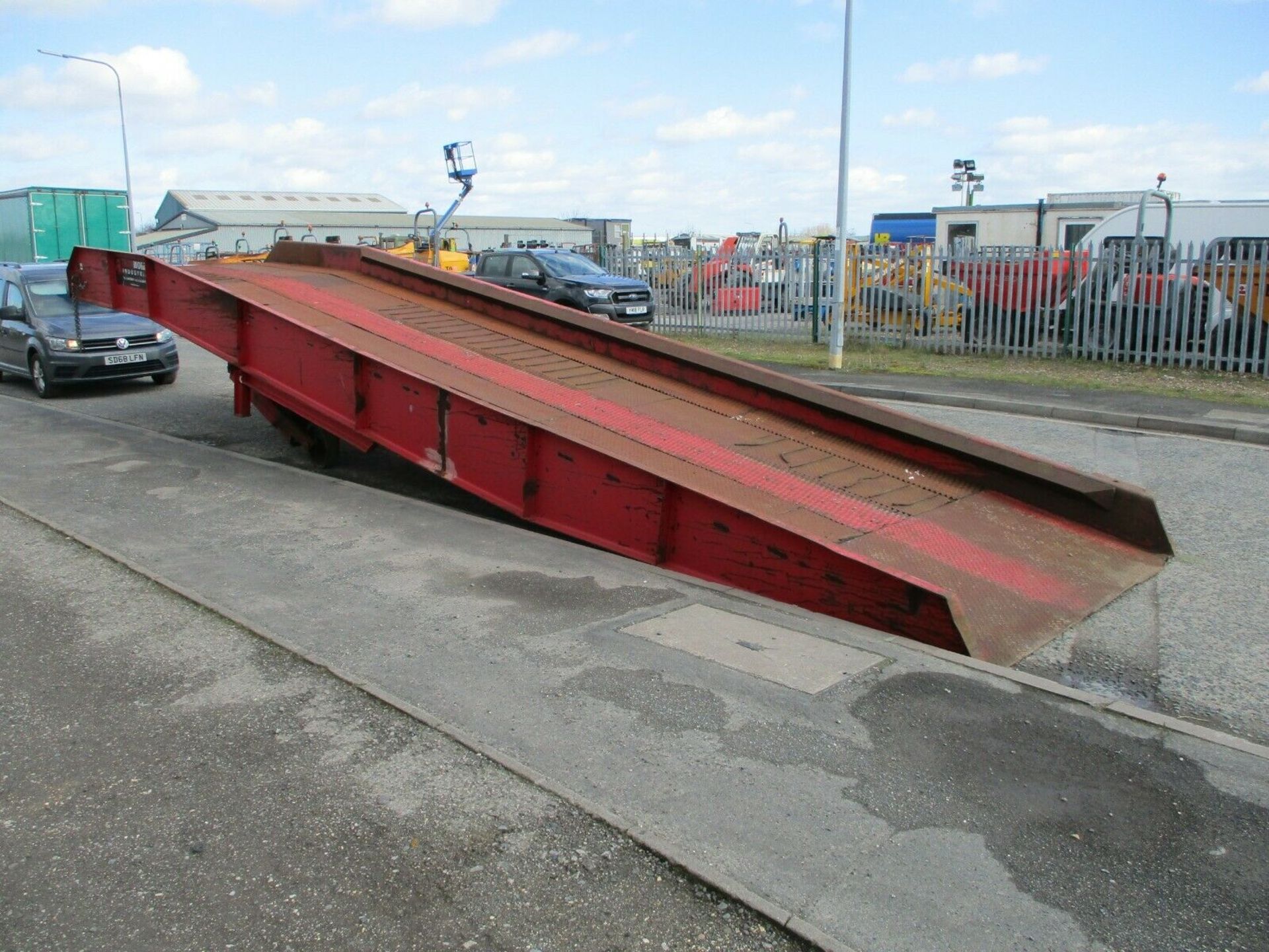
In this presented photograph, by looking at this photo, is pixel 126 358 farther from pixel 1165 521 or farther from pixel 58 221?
pixel 58 221

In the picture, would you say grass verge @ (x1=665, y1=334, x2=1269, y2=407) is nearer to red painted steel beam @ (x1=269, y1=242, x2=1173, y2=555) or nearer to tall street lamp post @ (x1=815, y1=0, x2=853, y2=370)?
tall street lamp post @ (x1=815, y1=0, x2=853, y2=370)

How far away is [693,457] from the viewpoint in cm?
702

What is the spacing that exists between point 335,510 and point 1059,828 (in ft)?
19.5

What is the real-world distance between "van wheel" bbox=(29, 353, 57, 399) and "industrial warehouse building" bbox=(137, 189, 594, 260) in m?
36.5

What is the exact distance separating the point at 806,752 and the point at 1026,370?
14412mm

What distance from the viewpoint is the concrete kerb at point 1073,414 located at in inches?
464

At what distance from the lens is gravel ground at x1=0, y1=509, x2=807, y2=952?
127 inches

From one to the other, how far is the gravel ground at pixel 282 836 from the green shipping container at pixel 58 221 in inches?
1037

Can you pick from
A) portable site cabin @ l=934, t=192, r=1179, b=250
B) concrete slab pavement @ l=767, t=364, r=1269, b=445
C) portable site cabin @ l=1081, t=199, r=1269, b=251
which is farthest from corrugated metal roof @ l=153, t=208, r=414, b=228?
concrete slab pavement @ l=767, t=364, r=1269, b=445

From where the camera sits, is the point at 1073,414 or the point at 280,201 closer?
the point at 1073,414

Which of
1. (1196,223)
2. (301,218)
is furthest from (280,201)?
(1196,223)

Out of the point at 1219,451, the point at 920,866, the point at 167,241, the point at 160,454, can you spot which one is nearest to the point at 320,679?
the point at 920,866

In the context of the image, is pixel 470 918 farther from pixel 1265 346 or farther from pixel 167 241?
pixel 167 241

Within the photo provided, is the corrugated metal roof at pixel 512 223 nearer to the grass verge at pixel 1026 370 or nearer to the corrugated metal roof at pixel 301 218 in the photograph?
the corrugated metal roof at pixel 301 218
